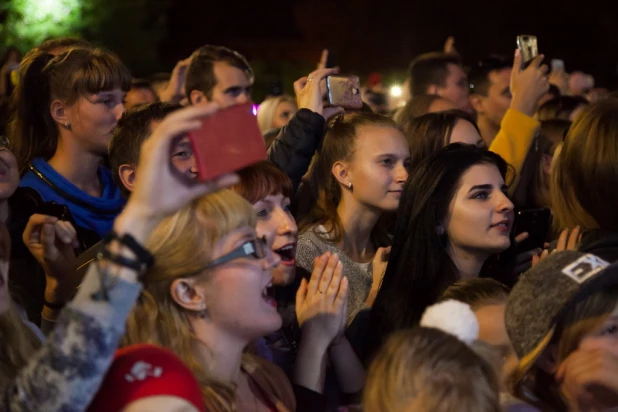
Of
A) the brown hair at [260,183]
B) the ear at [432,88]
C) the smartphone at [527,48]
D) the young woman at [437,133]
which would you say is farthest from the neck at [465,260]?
the ear at [432,88]

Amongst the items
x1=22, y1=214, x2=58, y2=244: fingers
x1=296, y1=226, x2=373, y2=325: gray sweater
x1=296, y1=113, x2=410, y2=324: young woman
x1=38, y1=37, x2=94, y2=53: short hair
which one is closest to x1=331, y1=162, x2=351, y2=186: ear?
x1=296, y1=113, x2=410, y2=324: young woman

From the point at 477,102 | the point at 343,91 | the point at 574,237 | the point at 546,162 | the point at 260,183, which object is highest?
the point at 343,91

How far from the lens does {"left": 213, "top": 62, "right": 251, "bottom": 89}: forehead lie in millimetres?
5488

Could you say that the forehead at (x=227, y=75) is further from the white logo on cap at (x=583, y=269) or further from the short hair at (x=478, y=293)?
the white logo on cap at (x=583, y=269)

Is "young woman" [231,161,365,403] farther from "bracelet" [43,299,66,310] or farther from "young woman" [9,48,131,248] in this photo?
"young woman" [9,48,131,248]

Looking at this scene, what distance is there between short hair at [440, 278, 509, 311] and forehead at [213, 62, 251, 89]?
9.35ft

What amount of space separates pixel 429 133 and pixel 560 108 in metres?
2.52

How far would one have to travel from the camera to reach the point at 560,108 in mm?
6895

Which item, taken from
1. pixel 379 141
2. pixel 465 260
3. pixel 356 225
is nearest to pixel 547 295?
pixel 465 260

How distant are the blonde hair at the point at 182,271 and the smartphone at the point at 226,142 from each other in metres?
0.39

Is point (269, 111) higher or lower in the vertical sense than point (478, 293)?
lower

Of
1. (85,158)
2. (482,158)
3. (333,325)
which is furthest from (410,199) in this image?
(85,158)

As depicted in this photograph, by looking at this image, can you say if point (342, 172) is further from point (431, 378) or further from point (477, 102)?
point (477, 102)

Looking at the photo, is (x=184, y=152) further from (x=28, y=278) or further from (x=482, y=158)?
(x=482, y=158)
